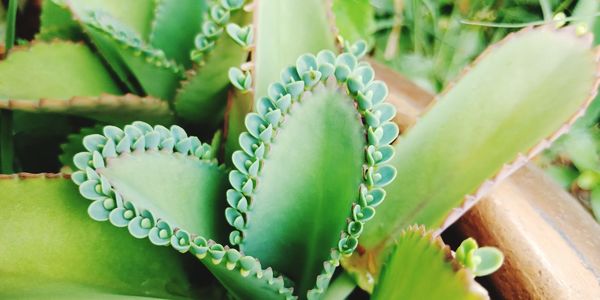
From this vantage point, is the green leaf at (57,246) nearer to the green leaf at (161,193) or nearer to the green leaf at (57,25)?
the green leaf at (161,193)

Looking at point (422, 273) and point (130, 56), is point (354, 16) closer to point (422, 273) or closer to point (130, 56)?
point (130, 56)

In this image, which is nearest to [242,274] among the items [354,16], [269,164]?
[269,164]

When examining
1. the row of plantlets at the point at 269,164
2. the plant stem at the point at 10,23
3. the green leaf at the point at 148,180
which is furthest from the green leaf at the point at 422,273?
the plant stem at the point at 10,23

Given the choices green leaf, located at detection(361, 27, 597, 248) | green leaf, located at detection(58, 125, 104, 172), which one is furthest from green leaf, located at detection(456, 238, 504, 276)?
green leaf, located at detection(58, 125, 104, 172)

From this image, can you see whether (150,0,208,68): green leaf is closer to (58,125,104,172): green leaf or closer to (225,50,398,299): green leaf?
(58,125,104,172): green leaf

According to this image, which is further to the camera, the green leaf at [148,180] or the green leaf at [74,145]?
the green leaf at [74,145]

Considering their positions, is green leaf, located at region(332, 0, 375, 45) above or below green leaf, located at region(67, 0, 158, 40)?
above
